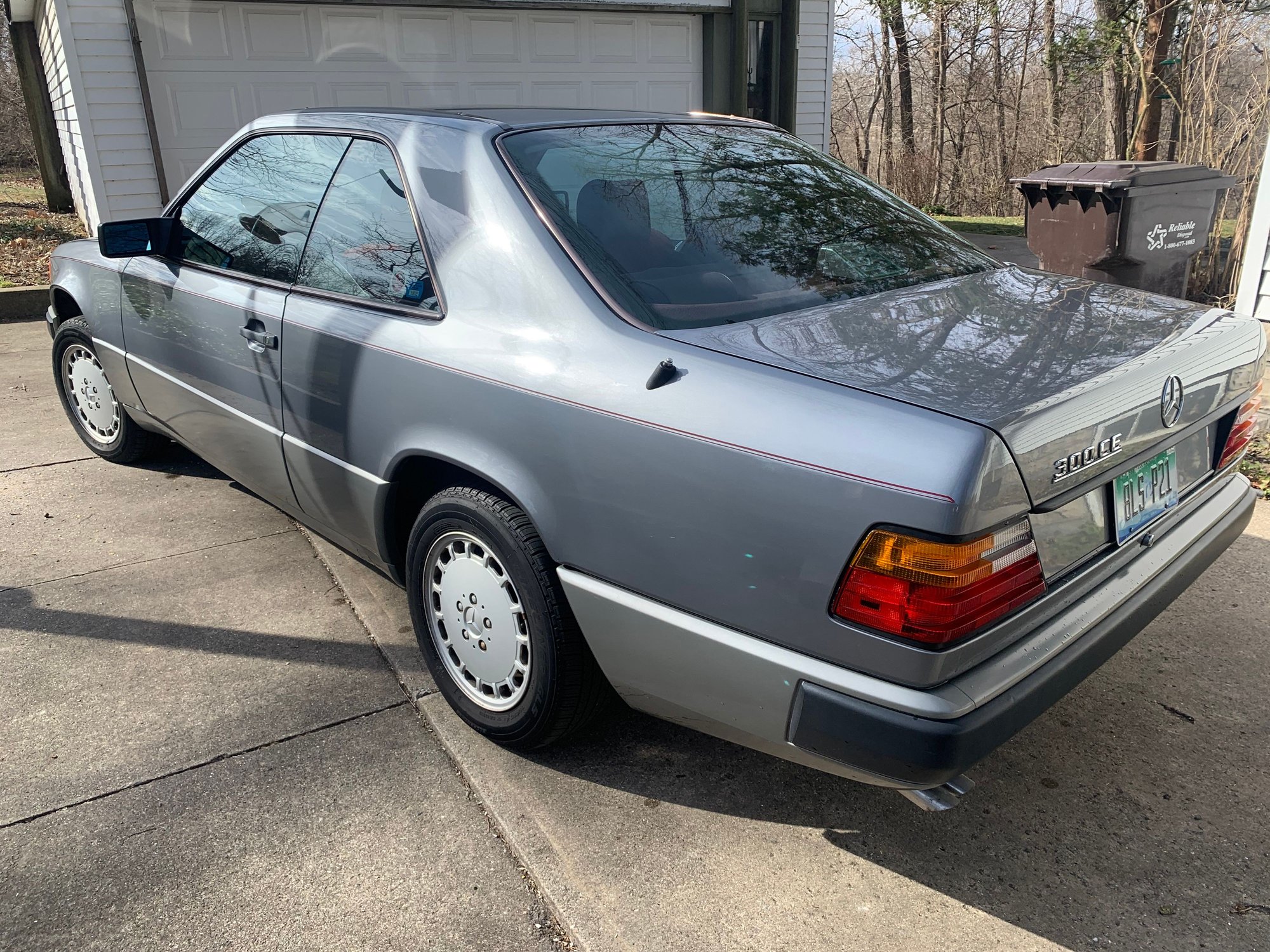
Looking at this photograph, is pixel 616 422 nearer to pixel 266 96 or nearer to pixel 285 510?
pixel 285 510

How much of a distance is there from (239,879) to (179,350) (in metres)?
2.11

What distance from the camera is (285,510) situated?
3449 mm

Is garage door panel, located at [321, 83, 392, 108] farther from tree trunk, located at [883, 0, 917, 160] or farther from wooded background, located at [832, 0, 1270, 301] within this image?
tree trunk, located at [883, 0, 917, 160]

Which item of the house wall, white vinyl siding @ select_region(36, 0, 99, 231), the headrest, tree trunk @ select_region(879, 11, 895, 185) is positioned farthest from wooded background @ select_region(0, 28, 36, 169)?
the headrest

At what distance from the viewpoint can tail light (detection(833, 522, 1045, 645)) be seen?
171 cm

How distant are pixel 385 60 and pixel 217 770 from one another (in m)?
8.47

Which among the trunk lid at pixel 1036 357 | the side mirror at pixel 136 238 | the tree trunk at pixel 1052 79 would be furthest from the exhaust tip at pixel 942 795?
the tree trunk at pixel 1052 79

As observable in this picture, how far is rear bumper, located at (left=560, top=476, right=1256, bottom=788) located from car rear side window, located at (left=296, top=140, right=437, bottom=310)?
0.97 metres

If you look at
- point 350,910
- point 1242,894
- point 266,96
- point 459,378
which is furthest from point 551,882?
point 266,96

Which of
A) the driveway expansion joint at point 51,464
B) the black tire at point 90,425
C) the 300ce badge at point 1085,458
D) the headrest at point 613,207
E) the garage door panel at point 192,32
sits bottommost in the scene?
the driveway expansion joint at point 51,464

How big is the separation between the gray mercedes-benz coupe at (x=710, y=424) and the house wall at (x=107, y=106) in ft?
20.3

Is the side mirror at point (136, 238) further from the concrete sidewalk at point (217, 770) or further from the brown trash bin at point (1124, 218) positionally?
the brown trash bin at point (1124, 218)

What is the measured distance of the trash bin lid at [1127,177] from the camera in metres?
6.14

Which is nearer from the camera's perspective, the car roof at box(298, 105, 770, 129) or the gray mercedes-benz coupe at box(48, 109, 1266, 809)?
the gray mercedes-benz coupe at box(48, 109, 1266, 809)
